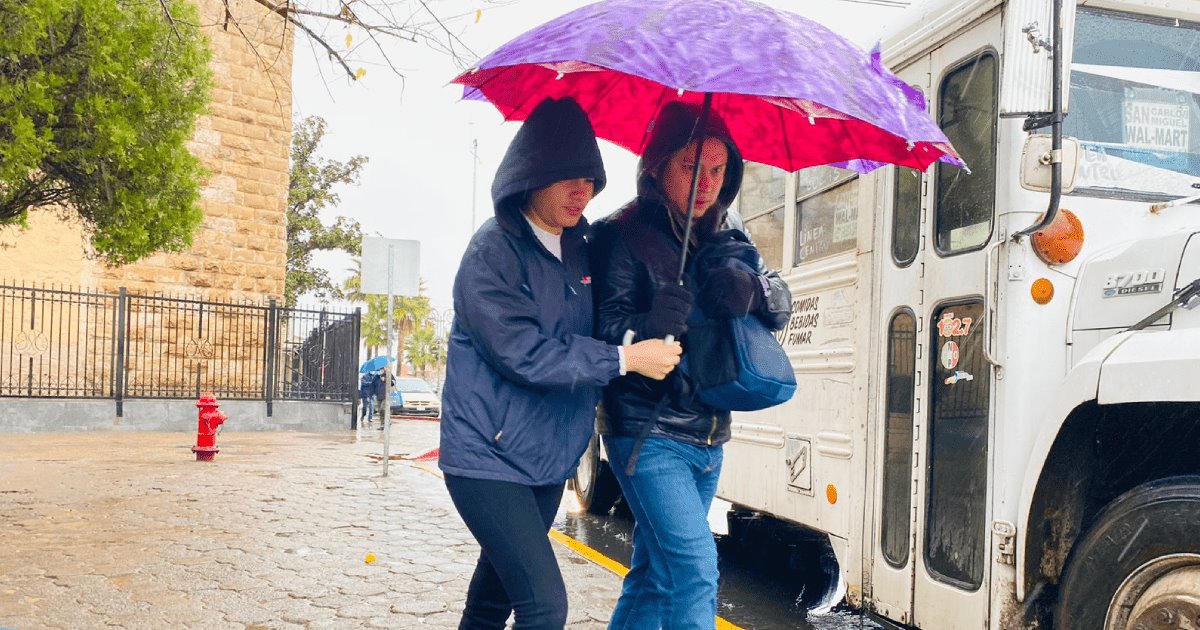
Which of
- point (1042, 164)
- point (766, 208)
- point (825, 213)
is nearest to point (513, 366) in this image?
point (1042, 164)

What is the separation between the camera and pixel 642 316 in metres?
2.86

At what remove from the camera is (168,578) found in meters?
5.47

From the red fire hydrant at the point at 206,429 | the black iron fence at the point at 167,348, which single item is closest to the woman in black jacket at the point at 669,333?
the red fire hydrant at the point at 206,429

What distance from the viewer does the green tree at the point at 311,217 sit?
29500mm

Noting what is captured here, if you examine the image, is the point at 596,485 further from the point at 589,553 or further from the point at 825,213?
the point at 825,213

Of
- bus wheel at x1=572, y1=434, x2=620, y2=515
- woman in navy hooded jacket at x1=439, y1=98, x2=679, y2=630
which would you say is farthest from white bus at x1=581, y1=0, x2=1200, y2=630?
bus wheel at x1=572, y1=434, x2=620, y2=515

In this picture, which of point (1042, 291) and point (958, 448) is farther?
point (958, 448)

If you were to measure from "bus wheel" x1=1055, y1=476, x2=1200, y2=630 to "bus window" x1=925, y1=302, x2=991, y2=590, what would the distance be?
1.51 ft

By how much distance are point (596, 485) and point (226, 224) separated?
13340 mm

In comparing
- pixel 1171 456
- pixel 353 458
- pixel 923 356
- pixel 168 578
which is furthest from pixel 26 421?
pixel 1171 456

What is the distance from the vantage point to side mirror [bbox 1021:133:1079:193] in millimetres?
3188

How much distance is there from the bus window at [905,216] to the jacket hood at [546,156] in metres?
1.94

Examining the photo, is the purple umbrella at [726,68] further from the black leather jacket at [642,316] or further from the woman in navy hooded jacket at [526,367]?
the woman in navy hooded jacket at [526,367]

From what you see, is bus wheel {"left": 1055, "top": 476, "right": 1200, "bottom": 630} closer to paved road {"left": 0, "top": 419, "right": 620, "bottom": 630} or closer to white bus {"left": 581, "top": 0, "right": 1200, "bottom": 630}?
white bus {"left": 581, "top": 0, "right": 1200, "bottom": 630}
